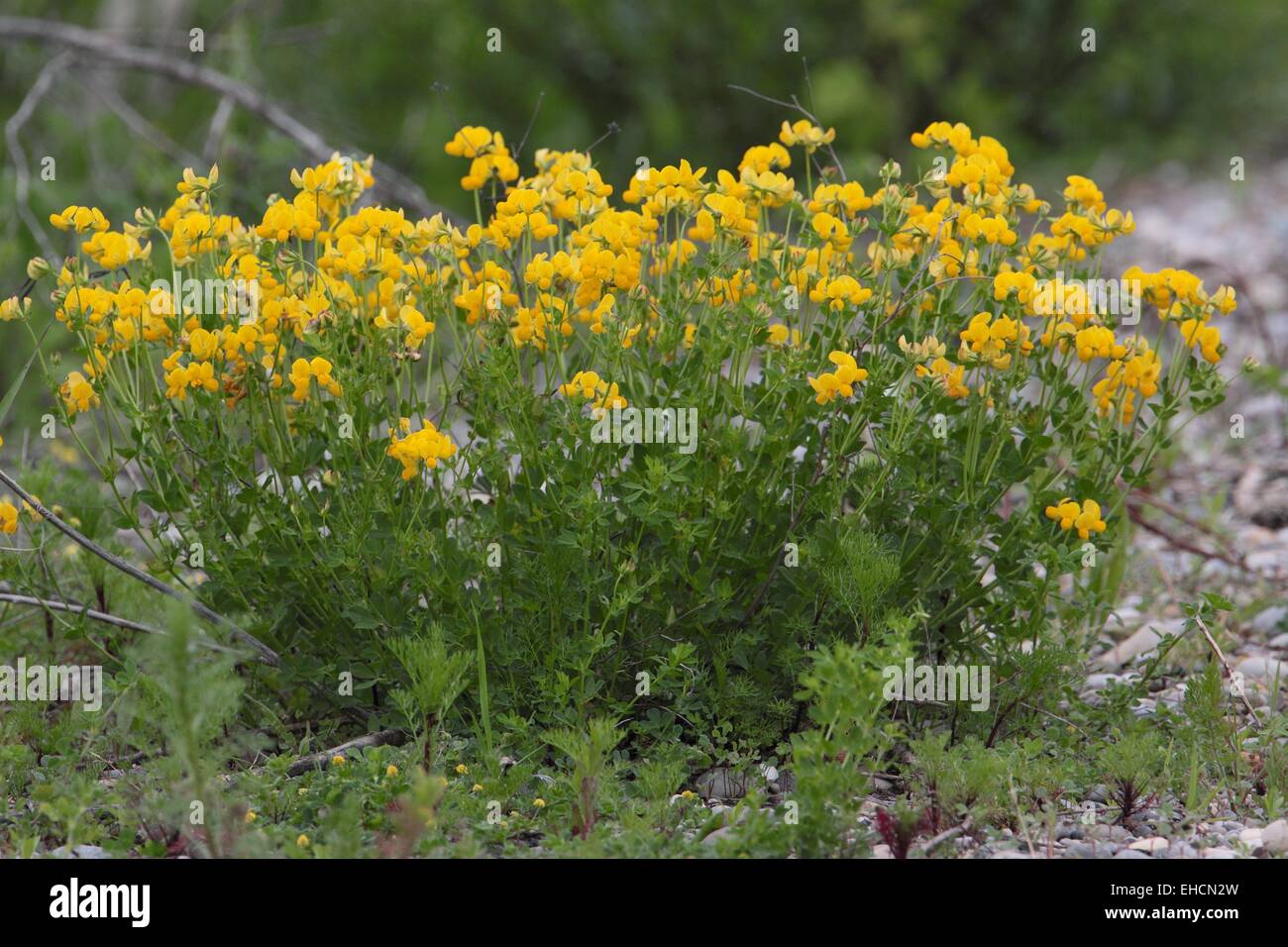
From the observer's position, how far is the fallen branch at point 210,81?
5.48 meters

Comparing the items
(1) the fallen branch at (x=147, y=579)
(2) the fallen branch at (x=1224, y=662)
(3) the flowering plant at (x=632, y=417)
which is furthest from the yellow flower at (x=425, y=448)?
(2) the fallen branch at (x=1224, y=662)

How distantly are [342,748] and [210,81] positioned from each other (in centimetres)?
334

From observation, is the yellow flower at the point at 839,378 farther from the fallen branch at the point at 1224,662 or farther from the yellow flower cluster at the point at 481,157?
A: the fallen branch at the point at 1224,662

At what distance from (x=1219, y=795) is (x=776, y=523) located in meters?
1.12

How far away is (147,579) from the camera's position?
339 cm

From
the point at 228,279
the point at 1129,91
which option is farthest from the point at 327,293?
the point at 1129,91

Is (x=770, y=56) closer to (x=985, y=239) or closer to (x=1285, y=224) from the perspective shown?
(x=1285, y=224)

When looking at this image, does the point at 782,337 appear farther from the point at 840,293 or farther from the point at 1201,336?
the point at 1201,336

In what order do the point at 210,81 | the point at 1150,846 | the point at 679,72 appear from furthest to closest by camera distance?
the point at 679,72 < the point at 210,81 < the point at 1150,846

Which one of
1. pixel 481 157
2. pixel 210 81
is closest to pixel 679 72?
pixel 210 81

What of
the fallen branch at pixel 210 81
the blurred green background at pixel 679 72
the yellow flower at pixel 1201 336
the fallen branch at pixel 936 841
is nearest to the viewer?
the fallen branch at pixel 936 841

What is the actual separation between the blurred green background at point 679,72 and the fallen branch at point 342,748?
15.1ft

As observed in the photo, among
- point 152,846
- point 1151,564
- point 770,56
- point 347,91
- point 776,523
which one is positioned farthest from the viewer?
point 347,91

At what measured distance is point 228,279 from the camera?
3266 millimetres
